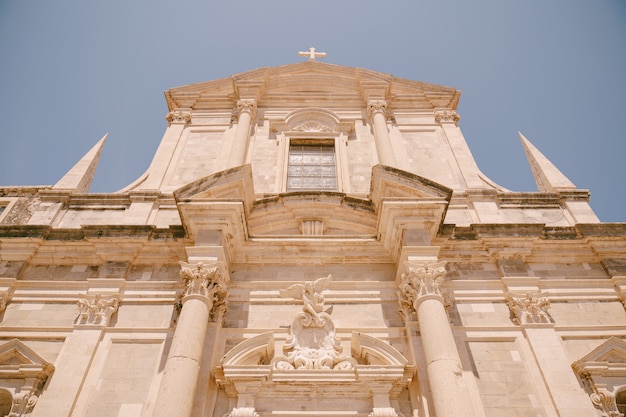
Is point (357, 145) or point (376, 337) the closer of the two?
point (376, 337)

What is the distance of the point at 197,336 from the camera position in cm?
942

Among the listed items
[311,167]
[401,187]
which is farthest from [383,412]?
[311,167]

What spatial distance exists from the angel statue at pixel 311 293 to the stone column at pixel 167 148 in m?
5.32

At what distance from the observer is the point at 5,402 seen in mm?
9844

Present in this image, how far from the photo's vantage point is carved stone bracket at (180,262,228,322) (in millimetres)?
10156

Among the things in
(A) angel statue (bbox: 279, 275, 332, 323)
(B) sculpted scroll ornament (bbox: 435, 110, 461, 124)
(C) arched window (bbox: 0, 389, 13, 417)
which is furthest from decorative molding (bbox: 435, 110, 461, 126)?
(C) arched window (bbox: 0, 389, 13, 417)

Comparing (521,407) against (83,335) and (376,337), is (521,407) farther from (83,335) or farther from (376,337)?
(83,335)

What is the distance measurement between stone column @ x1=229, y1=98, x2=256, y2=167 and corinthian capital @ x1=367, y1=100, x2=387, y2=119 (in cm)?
362

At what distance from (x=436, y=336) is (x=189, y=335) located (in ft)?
14.1

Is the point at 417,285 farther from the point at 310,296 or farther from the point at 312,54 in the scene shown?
the point at 312,54

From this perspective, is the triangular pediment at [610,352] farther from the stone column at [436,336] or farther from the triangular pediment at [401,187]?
the triangular pediment at [401,187]

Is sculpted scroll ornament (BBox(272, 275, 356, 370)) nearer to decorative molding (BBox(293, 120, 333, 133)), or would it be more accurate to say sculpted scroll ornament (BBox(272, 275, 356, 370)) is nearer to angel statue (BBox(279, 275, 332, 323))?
angel statue (BBox(279, 275, 332, 323))

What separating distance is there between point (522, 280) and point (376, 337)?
11.0ft

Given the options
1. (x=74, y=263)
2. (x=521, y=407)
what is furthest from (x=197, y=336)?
(x=521, y=407)
